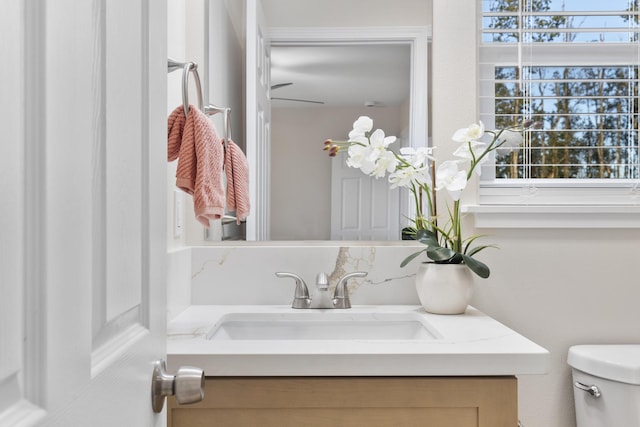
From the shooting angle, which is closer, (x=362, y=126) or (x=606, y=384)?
(x=606, y=384)

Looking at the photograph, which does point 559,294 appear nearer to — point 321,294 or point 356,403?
point 321,294

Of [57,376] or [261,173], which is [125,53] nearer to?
[57,376]

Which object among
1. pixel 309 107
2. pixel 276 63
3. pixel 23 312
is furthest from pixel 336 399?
pixel 276 63

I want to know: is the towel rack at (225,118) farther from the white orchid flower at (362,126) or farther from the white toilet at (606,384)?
the white toilet at (606,384)

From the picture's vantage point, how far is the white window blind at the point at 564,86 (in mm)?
1717

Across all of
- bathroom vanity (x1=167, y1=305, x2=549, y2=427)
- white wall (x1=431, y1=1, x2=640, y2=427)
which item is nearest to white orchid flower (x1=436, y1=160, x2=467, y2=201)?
white wall (x1=431, y1=1, x2=640, y2=427)

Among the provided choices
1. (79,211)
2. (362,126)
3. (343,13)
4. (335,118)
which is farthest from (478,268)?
(79,211)

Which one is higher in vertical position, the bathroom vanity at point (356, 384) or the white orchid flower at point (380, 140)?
the white orchid flower at point (380, 140)

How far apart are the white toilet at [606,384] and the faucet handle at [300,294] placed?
28.5 inches

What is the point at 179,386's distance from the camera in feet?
2.15

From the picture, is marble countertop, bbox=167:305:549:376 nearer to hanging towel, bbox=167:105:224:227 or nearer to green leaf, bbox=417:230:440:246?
hanging towel, bbox=167:105:224:227

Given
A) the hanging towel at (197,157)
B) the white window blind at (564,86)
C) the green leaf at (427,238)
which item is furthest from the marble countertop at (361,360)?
the white window blind at (564,86)

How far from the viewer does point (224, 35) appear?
5.48ft

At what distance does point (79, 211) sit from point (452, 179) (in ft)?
3.78
